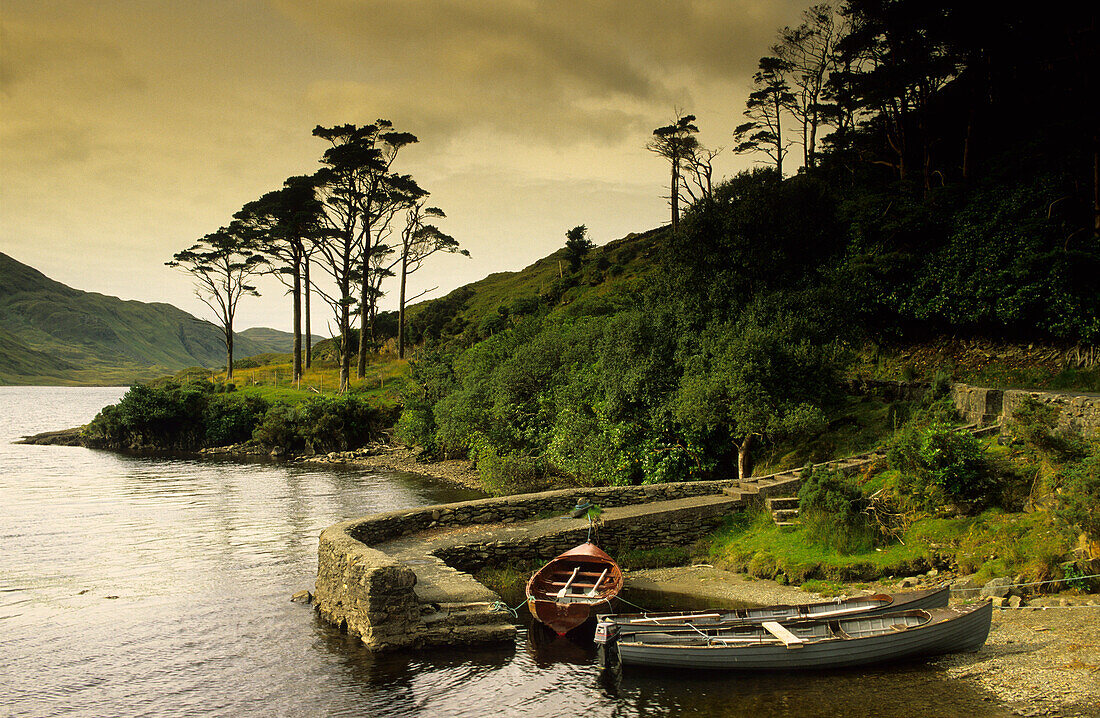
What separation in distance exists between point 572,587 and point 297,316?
59296mm

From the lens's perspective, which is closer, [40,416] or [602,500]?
[602,500]

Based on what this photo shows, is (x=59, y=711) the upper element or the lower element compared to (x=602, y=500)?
lower

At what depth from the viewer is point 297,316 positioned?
6712 centimetres

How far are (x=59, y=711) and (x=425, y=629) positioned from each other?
6172 mm

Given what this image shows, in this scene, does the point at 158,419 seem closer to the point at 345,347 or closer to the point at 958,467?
the point at 345,347

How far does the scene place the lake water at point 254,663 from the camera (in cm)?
1059

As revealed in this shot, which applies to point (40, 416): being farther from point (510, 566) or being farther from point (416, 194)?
point (510, 566)

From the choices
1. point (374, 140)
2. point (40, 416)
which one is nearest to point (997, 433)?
point (374, 140)

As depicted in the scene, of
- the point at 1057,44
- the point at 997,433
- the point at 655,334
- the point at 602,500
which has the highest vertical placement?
the point at 1057,44

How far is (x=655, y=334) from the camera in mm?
27406

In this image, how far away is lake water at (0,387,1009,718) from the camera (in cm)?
1059

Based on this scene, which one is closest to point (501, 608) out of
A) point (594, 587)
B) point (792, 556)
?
point (594, 587)

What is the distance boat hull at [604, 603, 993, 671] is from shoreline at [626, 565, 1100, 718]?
1.29 ft

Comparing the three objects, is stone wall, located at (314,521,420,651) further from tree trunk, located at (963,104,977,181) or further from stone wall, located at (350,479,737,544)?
tree trunk, located at (963,104,977,181)
